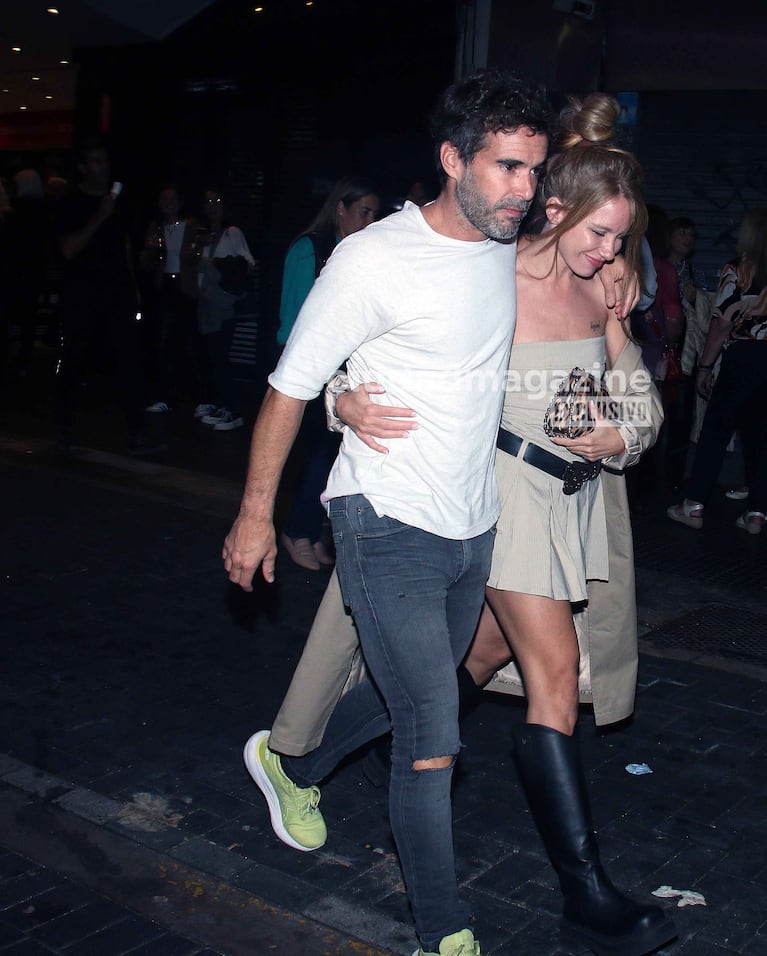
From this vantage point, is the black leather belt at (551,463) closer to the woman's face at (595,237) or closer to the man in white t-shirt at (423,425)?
the man in white t-shirt at (423,425)

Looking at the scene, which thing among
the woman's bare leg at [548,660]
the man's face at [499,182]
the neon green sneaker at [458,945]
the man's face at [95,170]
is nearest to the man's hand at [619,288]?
the man's face at [499,182]

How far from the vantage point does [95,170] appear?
888 cm

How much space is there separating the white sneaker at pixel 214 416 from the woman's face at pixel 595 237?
7669 millimetres

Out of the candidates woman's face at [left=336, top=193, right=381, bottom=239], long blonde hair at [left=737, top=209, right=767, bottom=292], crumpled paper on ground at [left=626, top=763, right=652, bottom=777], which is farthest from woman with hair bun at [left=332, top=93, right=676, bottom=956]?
long blonde hair at [left=737, top=209, right=767, bottom=292]

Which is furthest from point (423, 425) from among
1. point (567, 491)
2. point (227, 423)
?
point (227, 423)

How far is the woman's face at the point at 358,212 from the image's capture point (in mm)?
6164

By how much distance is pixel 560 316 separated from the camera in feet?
11.2

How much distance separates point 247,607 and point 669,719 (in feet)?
6.87

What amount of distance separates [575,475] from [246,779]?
1598mm

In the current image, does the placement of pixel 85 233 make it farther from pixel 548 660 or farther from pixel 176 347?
pixel 548 660

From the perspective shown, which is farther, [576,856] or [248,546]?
[576,856]

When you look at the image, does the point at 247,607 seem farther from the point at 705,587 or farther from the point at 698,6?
the point at 698,6

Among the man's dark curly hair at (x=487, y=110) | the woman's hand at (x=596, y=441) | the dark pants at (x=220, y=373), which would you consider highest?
the man's dark curly hair at (x=487, y=110)

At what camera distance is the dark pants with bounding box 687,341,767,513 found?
7.78 metres
